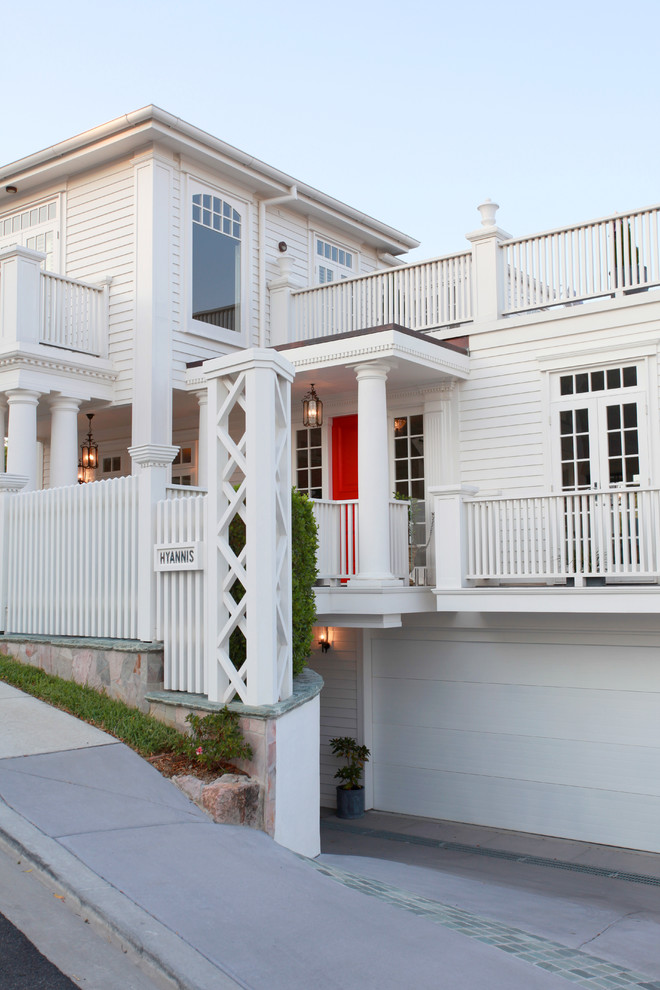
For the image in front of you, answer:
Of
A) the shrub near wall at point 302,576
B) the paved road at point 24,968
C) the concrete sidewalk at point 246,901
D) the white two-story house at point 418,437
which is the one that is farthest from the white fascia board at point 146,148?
the paved road at point 24,968

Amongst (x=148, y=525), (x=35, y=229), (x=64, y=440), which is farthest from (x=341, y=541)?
(x=35, y=229)

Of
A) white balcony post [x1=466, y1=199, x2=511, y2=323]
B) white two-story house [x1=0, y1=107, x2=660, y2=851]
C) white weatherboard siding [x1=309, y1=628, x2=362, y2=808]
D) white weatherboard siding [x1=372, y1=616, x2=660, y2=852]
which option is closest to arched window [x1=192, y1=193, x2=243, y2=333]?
white two-story house [x1=0, y1=107, x2=660, y2=851]

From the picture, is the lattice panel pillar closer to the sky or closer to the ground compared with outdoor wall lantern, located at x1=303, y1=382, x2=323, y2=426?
closer to the ground

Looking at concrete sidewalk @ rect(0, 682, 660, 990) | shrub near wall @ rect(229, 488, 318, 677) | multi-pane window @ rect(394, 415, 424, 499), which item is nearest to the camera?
concrete sidewalk @ rect(0, 682, 660, 990)

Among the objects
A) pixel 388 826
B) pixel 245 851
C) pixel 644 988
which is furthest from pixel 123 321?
pixel 644 988

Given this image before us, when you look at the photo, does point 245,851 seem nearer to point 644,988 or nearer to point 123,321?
point 644,988

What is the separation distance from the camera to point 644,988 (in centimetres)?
480

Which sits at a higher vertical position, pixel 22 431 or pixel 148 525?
pixel 22 431

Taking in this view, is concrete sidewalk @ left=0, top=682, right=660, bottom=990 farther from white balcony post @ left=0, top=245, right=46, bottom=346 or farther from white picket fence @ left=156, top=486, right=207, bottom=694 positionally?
white balcony post @ left=0, top=245, right=46, bottom=346

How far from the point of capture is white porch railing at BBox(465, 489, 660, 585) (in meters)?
9.17

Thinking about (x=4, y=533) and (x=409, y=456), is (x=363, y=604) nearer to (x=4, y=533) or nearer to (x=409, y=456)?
(x=409, y=456)

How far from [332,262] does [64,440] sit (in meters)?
6.24

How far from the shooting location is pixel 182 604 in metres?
7.50

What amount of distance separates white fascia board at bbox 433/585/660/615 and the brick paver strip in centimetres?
446
